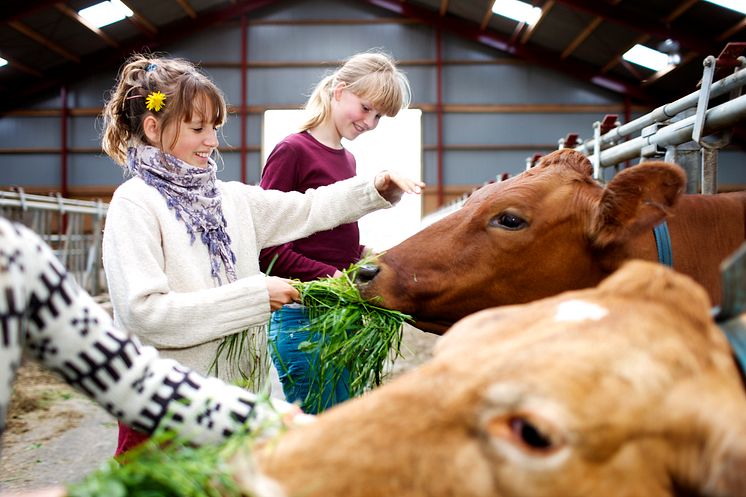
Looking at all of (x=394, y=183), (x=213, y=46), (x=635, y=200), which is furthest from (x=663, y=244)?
(x=213, y=46)

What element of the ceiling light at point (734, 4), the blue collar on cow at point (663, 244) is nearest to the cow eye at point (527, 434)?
the blue collar on cow at point (663, 244)

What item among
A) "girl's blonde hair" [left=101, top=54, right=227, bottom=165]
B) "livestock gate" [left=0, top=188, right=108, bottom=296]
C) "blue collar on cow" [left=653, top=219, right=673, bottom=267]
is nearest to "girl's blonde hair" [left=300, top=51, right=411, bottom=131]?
"girl's blonde hair" [left=101, top=54, right=227, bottom=165]

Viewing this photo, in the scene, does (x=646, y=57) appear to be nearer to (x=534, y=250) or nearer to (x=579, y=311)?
(x=534, y=250)

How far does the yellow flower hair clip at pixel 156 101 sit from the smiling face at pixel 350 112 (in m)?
1.11

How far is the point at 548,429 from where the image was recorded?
44.8 inches

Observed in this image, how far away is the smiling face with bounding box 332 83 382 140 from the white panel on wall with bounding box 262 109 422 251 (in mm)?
17572

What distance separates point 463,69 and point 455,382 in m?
22.0

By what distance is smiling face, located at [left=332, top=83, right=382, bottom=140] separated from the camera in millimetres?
3553

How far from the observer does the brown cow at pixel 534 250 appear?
2.68 meters

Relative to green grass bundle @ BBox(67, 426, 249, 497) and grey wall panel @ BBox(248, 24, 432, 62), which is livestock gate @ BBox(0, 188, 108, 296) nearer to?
green grass bundle @ BBox(67, 426, 249, 497)

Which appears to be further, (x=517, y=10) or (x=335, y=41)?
(x=335, y=41)

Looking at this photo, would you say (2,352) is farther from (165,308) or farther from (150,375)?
(165,308)

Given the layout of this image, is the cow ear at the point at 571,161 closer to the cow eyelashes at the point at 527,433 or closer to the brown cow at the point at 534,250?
the brown cow at the point at 534,250

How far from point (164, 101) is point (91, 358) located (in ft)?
4.90
